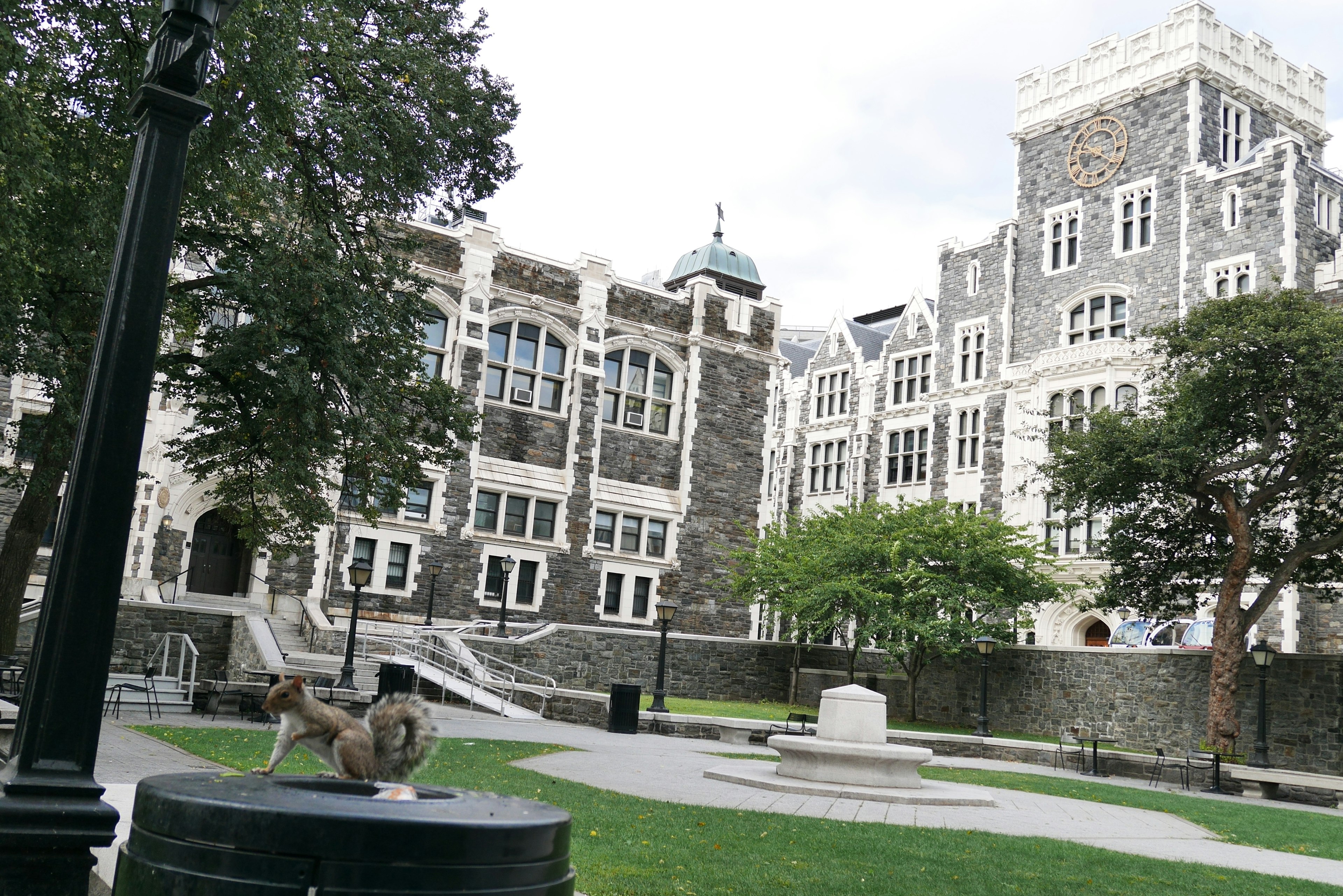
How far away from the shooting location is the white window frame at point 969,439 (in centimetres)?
4244

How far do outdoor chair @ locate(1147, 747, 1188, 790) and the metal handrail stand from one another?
17.4 meters

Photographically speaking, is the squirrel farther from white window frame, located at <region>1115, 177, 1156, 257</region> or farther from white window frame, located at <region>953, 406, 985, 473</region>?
white window frame, located at <region>953, 406, 985, 473</region>

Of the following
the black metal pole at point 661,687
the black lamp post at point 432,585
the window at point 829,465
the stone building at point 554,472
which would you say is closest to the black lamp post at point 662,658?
the black metal pole at point 661,687

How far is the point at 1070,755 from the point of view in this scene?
22828 millimetres

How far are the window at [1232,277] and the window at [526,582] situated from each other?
75.9 ft

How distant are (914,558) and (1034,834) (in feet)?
63.1

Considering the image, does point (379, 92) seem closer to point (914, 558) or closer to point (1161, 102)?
point (914, 558)

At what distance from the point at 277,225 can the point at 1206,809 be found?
50.8ft

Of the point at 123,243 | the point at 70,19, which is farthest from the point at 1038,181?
the point at 123,243

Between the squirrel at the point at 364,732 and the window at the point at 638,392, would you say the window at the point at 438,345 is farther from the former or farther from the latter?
the squirrel at the point at 364,732

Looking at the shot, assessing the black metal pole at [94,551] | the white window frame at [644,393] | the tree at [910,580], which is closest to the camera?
the black metal pole at [94,551]

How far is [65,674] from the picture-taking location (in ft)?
13.6

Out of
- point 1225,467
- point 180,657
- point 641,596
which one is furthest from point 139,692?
point 1225,467

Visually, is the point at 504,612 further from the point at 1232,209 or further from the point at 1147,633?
the point at 1232,209
